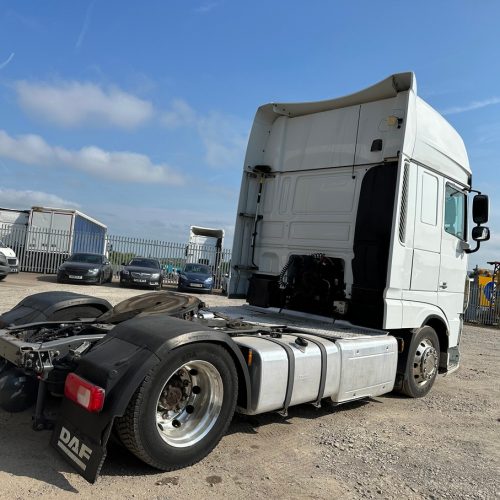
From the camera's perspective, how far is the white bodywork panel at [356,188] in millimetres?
5488

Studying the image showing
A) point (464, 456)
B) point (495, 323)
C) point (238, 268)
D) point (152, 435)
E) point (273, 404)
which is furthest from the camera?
point (495, 323)

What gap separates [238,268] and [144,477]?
3926 millimetres

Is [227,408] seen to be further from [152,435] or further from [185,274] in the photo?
[185,274]

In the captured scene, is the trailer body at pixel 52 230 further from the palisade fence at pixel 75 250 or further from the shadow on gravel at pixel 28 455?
the shadow on gravel at pixel 28 455

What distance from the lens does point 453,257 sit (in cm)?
646

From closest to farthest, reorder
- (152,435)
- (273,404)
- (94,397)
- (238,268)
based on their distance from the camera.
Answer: (94,397) → (152,435) → (273,404) → (238,268)

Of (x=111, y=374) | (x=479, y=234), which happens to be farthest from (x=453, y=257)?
(x=111, y=374)

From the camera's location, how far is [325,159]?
628cm

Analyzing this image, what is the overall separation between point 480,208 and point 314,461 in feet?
14.8

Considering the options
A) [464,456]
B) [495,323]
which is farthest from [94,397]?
[495,323]

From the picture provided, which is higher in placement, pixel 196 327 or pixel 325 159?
pixel 325 159

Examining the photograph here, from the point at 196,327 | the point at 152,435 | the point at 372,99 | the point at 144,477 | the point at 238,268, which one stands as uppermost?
the point at 372,99

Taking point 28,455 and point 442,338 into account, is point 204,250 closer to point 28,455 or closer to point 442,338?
point 442,338

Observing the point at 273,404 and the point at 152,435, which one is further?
the point at 273,404
